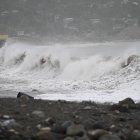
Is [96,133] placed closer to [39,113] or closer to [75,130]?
[75,130]

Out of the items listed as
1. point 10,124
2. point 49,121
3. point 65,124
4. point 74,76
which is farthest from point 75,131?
point 74,76

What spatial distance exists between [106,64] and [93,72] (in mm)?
1101

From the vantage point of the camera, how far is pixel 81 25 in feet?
353

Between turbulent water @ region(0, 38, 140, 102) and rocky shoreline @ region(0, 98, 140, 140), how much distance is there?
3.75 m

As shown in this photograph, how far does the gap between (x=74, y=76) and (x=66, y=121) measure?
1353cm

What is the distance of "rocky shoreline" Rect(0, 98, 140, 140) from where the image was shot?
718 centimetres

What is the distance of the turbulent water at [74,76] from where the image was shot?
50.8 feet

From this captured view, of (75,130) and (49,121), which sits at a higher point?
(49,121)

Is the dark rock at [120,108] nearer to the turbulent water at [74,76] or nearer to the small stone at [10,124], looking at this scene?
the small stone at [10,124]

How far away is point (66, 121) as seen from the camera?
7902mm

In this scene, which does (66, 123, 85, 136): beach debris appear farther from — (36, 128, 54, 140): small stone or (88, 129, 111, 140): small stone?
(36, 128, 54, 140): small stone

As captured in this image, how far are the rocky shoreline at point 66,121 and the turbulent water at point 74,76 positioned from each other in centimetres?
375

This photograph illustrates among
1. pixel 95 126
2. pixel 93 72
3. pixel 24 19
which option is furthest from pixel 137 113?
pixel 24 19

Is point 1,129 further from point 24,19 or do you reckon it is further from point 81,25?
point 24,19
